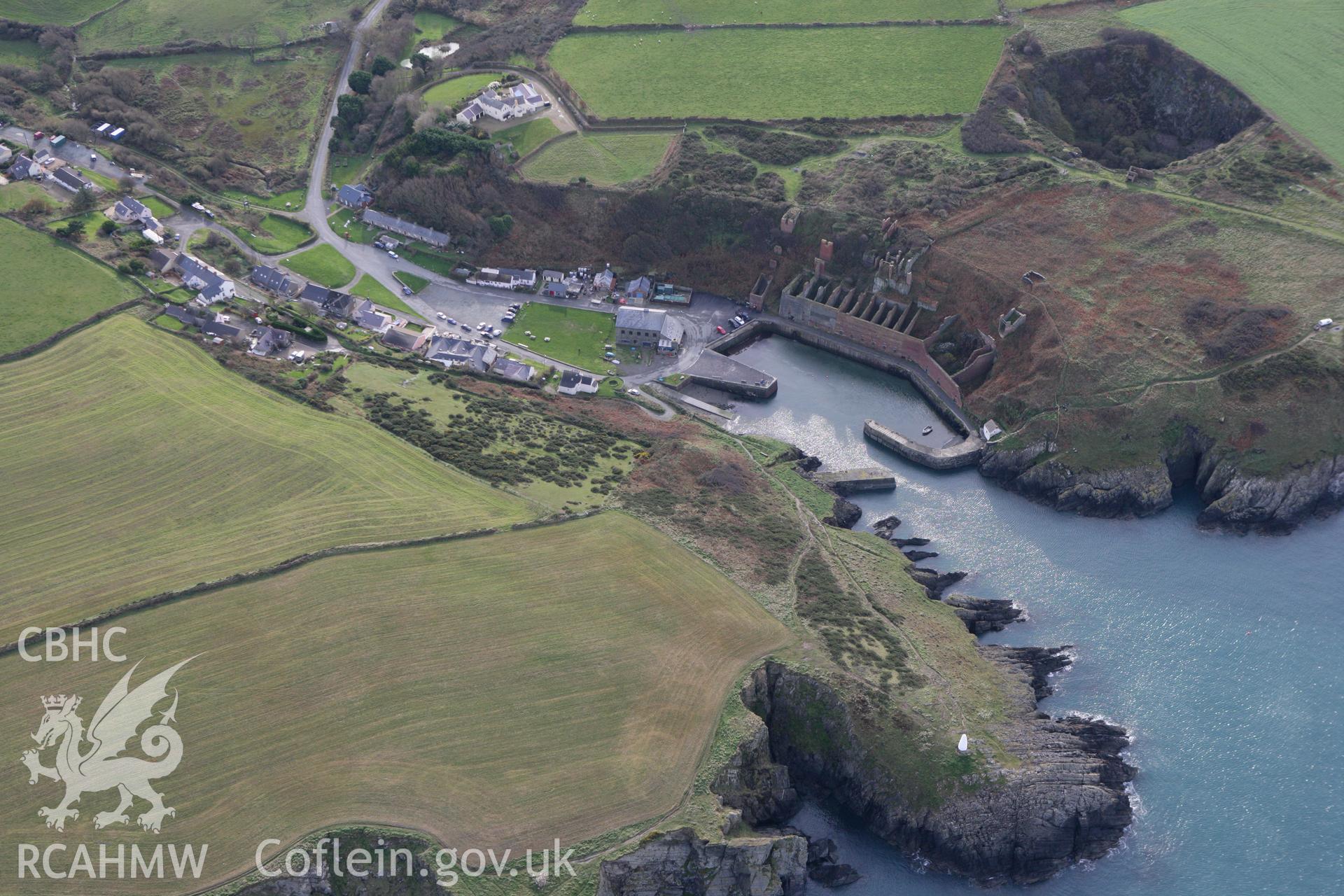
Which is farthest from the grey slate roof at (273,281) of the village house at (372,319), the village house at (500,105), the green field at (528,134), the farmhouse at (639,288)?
the farmhouse at (639,288)

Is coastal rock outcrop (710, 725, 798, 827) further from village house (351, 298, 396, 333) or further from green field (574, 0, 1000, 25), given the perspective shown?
green field (574, 0, 1000, 25)

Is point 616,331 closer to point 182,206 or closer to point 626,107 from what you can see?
point 626,107

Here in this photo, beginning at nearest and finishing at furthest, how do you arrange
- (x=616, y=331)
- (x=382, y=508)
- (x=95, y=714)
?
(x=95, y=714) < (x=382, y=508) < (x=616, y=331)

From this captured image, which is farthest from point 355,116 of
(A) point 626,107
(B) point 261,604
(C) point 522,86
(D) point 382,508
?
(B) point 261,604

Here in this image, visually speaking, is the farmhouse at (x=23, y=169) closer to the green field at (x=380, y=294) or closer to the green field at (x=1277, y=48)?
the green field at (x=380, y=294)

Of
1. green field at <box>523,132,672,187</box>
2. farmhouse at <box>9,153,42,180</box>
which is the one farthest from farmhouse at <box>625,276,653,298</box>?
farmhouse at <box>9,153,42,180</box>

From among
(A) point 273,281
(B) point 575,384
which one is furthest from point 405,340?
(B) point 575,384
